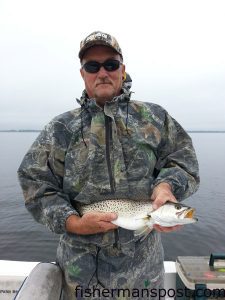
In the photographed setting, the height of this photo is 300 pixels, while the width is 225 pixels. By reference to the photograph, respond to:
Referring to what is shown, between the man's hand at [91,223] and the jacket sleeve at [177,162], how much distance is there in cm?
67

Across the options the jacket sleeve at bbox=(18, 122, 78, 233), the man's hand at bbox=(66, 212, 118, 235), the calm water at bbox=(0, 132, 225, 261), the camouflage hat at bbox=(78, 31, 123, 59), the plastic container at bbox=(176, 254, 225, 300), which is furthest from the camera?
the calm water at bbox=(0, 132, 225, 261)

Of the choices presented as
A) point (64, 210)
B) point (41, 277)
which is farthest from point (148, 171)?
point (41, 277)

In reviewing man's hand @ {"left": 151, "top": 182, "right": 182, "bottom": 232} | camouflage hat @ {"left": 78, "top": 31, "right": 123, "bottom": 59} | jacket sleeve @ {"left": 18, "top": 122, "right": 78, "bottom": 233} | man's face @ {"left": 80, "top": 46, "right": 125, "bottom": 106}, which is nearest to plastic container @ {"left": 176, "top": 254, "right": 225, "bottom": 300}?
man's hand @ {"left": 151, "top": 182, "right": 182, "bottom": 232}

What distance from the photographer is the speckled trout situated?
3553 mm

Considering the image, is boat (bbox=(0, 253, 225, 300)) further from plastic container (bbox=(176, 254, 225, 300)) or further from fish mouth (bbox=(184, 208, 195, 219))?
fish mouth (bbox=(184, 208, 195, 219))

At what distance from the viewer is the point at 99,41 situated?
146 inches

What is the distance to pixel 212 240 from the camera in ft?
50.6

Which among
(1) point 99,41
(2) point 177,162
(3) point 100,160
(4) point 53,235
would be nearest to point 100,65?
(1) point 99,41

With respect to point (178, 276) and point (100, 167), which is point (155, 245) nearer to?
point (100, 167)

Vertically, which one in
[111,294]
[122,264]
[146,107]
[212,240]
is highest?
[146,107]

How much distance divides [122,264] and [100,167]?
3.68 ft

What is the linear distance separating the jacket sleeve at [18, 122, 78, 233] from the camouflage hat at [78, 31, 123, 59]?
98cm

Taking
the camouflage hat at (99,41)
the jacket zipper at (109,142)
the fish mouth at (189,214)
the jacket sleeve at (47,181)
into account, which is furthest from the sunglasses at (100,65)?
the fish mouth at (189,214)

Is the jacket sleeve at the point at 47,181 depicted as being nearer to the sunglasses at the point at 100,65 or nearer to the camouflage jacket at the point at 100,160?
the camouflage jacket at the point at 100,160
